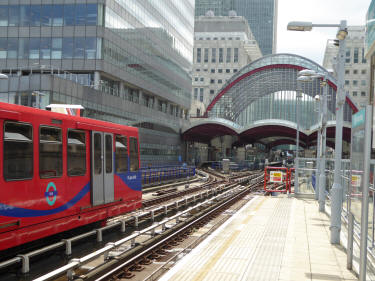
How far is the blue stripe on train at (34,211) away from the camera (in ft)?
29.1

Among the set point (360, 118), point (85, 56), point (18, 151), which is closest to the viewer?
point (360, 118)

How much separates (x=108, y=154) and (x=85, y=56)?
118ft

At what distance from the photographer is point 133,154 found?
50.9 feet

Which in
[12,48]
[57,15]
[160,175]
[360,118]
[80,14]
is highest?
[80,14]

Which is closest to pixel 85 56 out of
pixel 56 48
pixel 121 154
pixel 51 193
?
pixel 56 48

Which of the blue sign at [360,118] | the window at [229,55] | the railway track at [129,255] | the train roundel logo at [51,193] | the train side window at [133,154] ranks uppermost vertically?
the window at [229,55]

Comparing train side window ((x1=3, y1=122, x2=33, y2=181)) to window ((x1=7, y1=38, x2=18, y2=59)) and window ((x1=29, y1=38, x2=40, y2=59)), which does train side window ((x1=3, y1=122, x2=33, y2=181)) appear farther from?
window ((x1=7, y1=38, x2=18, y2=59))

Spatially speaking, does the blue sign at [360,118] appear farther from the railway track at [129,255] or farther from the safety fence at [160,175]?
the safety fence at [160,175]

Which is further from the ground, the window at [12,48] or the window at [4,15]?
Answer: the window at [4,15]

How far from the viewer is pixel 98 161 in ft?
41.9

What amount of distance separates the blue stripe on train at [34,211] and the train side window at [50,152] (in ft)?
2.67

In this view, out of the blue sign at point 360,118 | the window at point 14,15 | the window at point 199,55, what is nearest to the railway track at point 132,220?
the blue sign at point 360,118

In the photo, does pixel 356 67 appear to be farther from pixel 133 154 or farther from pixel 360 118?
pixel 360 118

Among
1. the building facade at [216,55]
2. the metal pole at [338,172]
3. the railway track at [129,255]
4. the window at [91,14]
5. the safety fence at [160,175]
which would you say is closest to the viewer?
the railway track at [129,255]
